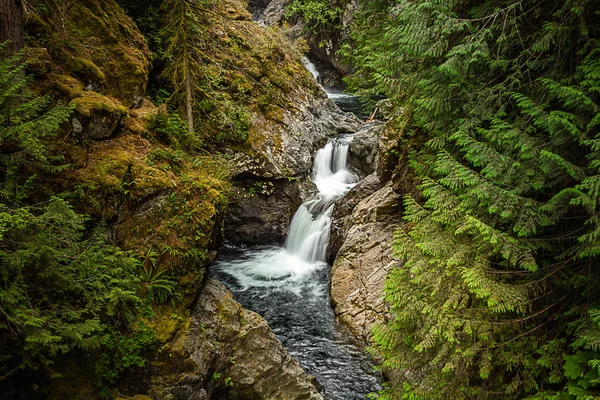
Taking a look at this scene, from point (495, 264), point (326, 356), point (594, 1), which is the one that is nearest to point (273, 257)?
point (326, 356)

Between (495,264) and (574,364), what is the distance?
1452 millimetres

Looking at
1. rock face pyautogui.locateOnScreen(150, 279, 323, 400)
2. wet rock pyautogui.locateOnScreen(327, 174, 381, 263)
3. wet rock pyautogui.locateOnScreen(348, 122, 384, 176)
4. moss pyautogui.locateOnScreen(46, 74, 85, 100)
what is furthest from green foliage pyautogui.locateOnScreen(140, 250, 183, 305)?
wet rock pyautogui.locateOnScreen(348, 122, 384, 176)

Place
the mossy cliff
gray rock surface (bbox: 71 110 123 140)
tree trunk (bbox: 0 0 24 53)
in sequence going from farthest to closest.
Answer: gray rock surface (bbox: 71 110 123 140) < the mossy cliff < tree trunk (bbox: 0 0 24 53)

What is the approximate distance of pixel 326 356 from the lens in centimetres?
782

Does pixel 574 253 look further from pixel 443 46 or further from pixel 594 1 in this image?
pixel 443 46

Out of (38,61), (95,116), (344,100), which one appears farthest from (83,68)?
(344,100)

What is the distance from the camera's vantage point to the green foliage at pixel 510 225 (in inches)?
155

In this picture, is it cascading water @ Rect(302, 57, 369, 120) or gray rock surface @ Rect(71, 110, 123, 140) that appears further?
cascading water @ Rect(302, 57, 369, 120)

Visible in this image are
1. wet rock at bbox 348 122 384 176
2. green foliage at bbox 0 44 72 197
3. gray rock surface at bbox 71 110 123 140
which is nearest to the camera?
green foliage at bbox 0 44 72 197

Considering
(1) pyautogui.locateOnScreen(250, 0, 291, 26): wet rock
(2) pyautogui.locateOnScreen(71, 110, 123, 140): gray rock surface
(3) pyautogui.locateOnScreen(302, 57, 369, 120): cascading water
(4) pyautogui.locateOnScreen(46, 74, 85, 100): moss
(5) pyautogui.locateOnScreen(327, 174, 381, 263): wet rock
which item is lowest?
(5) pyautogui.locateOnScreen(327, 174, 381, 263): wet rock

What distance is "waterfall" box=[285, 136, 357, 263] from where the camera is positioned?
1214cm

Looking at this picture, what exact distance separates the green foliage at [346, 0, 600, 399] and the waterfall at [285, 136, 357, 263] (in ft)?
21.8

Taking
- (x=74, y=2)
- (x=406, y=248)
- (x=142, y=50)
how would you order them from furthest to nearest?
(x=142, y=50) → (x=74, y=2) → (x=406, y=248)

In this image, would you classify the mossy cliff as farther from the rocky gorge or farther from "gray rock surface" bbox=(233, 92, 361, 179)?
"gray rock surface" bbox=(233, 92, 361, 179)
